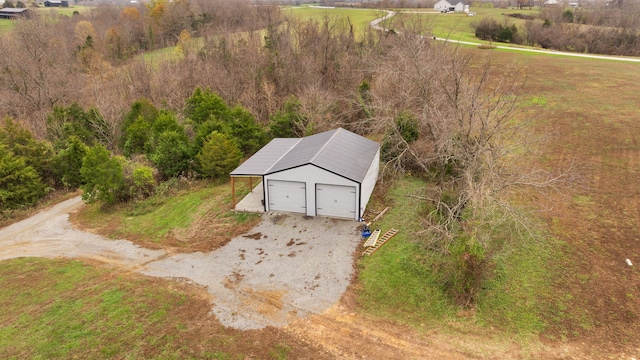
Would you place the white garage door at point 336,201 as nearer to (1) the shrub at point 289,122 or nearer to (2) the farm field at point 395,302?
(2) the farm field at point 395,302

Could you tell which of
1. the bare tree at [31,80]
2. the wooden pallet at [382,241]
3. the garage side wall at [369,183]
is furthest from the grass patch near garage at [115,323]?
the bare tree at [31,80]

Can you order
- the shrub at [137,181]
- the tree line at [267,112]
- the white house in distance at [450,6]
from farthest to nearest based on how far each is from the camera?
the white house in distance at [450,6]
the shrub at [137,181]
the tree line at [267,112]

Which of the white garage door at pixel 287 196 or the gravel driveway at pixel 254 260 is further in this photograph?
the white garage door at pixel 287 196

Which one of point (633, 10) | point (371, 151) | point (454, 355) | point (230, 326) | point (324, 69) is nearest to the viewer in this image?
point (454, 355)

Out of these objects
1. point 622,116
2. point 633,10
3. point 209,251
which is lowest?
point 209,251

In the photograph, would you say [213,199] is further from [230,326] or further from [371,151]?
[230,326]

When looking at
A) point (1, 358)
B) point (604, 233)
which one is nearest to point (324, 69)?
point (604, 233)
